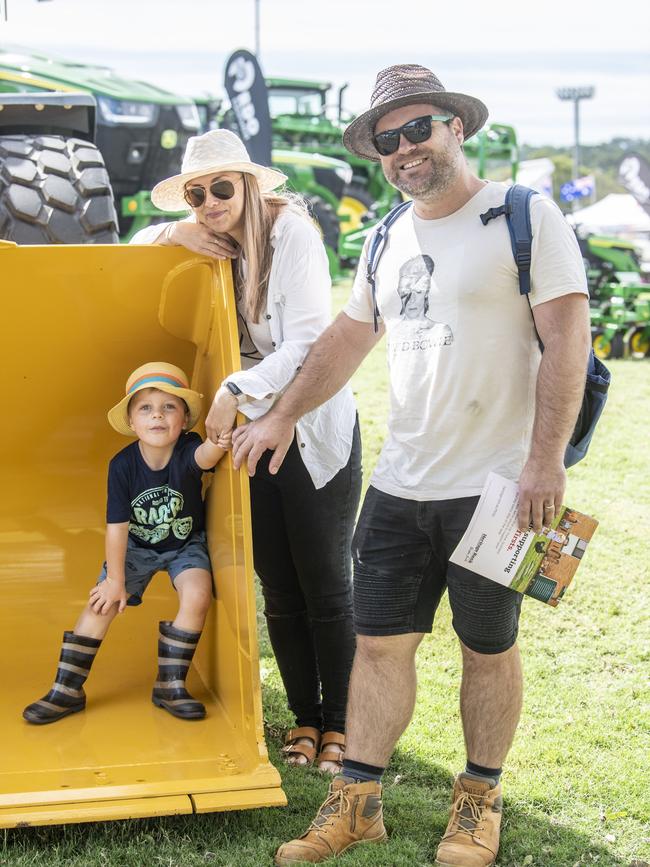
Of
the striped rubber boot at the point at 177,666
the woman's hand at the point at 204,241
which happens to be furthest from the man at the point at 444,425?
the striped rubber boot at the point at 177,666

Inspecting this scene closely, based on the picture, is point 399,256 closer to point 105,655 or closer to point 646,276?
point 105,655

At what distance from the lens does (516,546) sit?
2508 mm

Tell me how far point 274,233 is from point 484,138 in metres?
13.7

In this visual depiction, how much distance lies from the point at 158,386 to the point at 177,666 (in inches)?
30.7

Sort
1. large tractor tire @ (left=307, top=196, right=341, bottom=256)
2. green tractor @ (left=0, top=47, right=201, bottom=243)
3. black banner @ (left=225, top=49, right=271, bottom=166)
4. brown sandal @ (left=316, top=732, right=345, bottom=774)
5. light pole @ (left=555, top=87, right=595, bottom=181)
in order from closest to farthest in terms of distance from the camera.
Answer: brown sandal @ (left=316, top=732, right=345, bottom=774)
green tractor @ (left=0, top=47, right=201, bottom=243)
black banner @ (left=225, top=49, right=271, bottom=166)
large tractor tire @ (left=307, top=196, right=341, bottom=256)
light pole @ (left=555, top=87, right=595, bottom=181)

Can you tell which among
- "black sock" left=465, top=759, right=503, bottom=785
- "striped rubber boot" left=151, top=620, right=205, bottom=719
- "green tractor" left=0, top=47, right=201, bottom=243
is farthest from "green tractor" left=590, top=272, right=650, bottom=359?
"black sock" left=465, top=759, right=503, bottom=785

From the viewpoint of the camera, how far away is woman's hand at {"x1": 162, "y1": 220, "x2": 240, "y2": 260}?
2.96m

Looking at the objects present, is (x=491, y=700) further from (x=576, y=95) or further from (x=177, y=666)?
(x=576, y=95)

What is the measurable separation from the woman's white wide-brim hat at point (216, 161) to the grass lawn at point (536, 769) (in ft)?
5.18

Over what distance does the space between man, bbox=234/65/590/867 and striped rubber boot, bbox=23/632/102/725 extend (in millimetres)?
814

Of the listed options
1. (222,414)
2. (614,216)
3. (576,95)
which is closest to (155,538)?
(222,414)

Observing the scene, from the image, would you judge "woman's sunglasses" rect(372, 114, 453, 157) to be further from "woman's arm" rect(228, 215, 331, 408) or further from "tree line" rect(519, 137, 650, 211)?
"tree line" rect(519, 137, 650, 211)

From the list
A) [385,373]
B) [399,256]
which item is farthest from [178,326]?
[385,373]

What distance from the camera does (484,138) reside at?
52.3 ft
